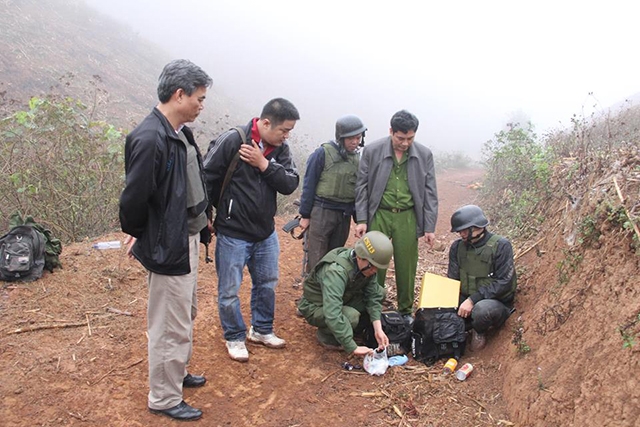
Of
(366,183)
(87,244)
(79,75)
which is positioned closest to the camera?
(366,183)

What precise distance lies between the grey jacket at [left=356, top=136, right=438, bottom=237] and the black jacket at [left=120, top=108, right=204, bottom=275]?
2.01 meters

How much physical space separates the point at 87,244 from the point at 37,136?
1627 millimetres

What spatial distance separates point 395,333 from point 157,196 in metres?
2.39

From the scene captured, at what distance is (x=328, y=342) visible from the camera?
13.6 ft

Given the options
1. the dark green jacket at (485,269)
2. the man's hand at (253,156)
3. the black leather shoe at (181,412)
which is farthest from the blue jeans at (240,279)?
the dark green jacket at (485,269)

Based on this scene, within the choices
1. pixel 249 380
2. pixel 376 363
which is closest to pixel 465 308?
pixel 376 363

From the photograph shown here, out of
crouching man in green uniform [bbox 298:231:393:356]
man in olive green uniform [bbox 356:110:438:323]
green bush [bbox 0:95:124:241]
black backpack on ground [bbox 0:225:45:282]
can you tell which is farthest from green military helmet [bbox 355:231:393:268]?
green bush [bbox 0:95:124:241]

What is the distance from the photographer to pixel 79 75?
19391mm

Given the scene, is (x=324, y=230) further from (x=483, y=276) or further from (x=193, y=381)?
(x=193, y=381)

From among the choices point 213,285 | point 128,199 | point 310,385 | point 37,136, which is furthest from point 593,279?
point 37,136

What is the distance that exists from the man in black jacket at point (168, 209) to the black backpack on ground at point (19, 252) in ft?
6.98

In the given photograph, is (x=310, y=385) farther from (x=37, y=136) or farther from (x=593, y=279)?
(x=37, y=136)

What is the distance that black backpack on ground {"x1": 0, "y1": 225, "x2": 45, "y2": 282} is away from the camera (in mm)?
4344

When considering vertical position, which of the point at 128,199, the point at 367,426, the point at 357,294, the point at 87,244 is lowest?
the point at 87,244
